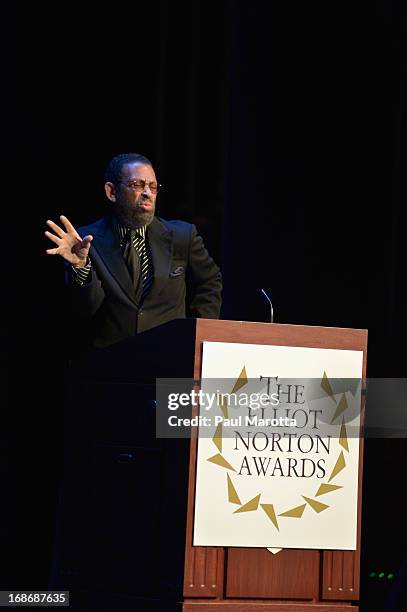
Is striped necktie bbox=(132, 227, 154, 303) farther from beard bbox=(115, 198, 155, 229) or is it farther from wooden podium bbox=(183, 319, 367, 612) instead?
wooden podium bbox=(183, 319, 367, 612)

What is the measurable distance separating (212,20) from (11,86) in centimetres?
161

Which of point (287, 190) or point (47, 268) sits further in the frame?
point (287, 190)

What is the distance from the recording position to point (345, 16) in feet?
19.1

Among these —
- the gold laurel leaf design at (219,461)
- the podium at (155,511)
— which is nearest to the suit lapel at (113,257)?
the podium at (155,511)

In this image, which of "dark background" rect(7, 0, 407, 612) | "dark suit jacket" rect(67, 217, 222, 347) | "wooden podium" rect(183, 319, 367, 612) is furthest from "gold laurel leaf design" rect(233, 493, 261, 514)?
"dark background" rect(7, 0, 407, 612)

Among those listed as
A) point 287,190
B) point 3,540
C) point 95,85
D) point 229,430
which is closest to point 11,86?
point 95,85

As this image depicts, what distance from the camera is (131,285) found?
14.0 feet

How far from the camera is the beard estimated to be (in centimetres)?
432

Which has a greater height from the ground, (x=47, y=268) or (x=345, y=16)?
(x=345, y=16)

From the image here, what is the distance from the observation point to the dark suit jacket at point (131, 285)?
4.22m

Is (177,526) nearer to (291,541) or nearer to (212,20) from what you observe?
(291,541)

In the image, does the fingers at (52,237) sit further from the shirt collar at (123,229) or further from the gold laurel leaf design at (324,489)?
the gold laurel leaf design at (324,489)

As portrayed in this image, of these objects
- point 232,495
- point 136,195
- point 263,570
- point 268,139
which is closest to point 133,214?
point 136,195

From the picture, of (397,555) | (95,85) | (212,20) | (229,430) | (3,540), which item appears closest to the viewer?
(229,430)
